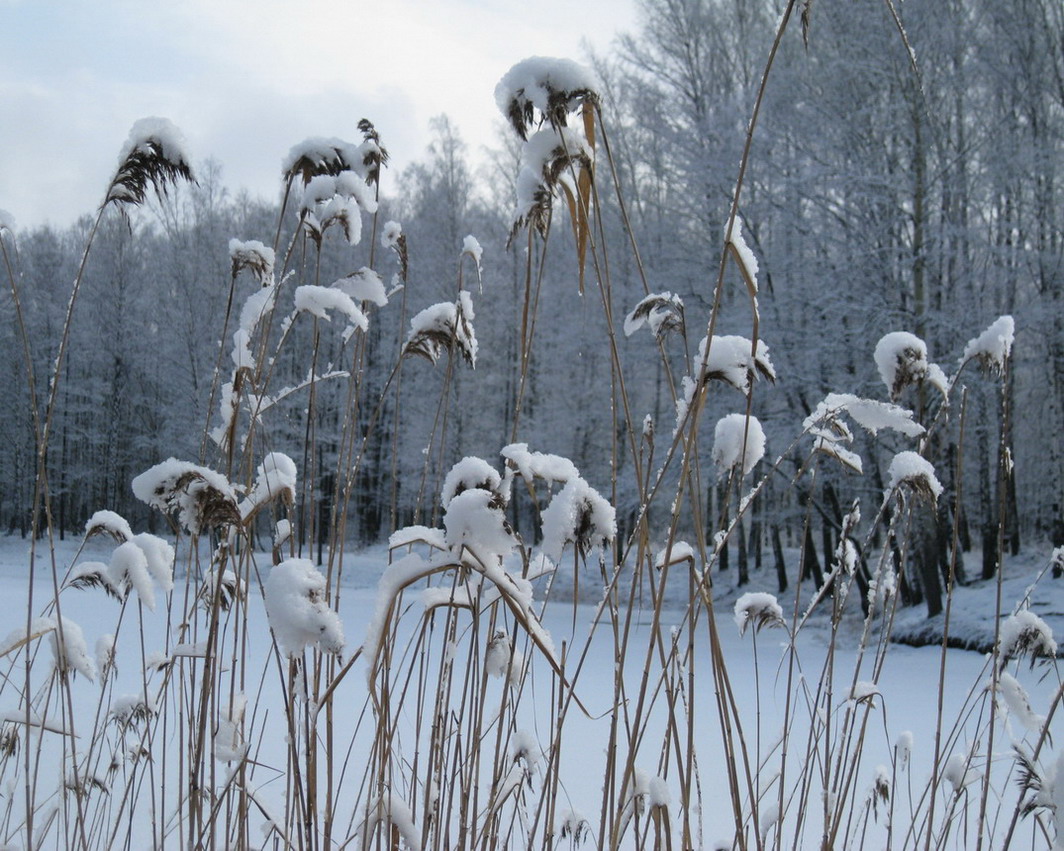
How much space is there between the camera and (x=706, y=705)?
201 inches

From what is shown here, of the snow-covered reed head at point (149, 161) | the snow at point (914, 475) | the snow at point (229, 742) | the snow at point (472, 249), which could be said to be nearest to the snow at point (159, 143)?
the snow-covered reed head at point (149, 161)

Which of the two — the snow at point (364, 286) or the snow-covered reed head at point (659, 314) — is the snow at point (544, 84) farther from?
the snow at point (364, 286)

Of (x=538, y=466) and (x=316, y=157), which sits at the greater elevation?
(x=316, y=157)

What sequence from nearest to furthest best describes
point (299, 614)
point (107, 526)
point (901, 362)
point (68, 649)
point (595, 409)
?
point (299, 614) < point (901, 362) < point (68, 649) < point (107, 526) < point (595, 409)

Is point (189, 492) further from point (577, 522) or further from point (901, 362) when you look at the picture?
point (901, 362)

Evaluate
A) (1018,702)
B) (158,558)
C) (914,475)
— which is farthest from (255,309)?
(1018,702)

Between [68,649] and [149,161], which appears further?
[68,649]

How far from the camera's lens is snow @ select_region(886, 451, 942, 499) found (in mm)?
1321

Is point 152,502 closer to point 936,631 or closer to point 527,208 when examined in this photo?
point 527,208

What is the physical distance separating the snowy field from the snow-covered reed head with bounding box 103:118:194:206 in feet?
2.24

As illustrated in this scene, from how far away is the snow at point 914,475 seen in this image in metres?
1.32

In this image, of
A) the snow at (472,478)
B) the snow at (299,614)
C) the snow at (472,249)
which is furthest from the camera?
the snow at (472,249)

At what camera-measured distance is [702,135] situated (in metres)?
10.4

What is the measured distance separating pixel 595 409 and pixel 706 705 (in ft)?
36.1
